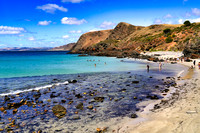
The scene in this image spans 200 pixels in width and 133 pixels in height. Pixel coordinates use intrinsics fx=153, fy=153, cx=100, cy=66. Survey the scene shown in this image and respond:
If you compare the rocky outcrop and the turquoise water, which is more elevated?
the rocky outcrop

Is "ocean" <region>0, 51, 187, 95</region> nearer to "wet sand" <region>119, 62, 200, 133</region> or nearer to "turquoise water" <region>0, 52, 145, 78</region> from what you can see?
"turquoise water" <region>0, 52, 145, 78</region>

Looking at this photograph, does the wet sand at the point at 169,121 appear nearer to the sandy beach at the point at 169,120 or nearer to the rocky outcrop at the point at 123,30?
the sandy beach at the point at 169,120

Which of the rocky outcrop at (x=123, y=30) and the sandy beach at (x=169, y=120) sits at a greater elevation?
the rocky outcrop at (x=123, y=30)

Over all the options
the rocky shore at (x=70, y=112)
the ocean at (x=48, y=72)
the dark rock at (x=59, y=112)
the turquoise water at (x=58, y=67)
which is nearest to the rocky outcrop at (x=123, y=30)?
the turquoise water at (x=58, y=67)

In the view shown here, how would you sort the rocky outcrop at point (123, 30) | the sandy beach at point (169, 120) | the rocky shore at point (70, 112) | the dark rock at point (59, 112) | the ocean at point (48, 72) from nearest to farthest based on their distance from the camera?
the sandy beach at point (169, 120)
the rocky shore at point (70, 112)
the dark rock at point (59, 112)
the ocean at point (48, 72)
the rocky outcrop at point (123, 30)

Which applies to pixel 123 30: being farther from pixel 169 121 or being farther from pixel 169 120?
pixel 169 121

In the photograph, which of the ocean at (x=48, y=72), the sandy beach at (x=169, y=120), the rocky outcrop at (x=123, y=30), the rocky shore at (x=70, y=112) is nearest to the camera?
the sandy beach at (x=169, y=120)

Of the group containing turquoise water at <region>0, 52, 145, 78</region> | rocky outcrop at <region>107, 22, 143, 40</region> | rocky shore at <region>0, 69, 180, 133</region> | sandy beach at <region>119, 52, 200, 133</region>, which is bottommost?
rocky shore at <region>0, 69, 180, 133</region>

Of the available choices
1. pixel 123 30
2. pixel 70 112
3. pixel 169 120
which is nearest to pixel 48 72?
pixel 70 112

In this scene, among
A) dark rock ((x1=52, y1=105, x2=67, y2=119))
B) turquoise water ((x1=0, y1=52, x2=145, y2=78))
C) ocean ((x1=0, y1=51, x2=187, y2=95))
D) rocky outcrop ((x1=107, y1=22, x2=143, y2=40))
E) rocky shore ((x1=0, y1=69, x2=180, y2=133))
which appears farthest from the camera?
rocky outcrop ((x1=107, y1=22, x2=143, y2=40))

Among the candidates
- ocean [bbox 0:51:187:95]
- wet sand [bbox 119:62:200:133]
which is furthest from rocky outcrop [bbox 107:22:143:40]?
wet sand [bbox 119:62:200:133]

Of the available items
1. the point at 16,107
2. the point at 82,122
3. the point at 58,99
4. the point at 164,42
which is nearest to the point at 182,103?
the point at 82,122

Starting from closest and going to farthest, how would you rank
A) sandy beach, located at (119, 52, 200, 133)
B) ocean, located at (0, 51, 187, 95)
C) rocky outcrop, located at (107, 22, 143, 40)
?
1. sandy beach, located at (119, 52, 200, 133)
2. ocean, located at (0, 51, 187, 95)
3. rocky outcrop, located at (107, 22, 143, 40)

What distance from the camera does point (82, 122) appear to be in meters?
11.1
